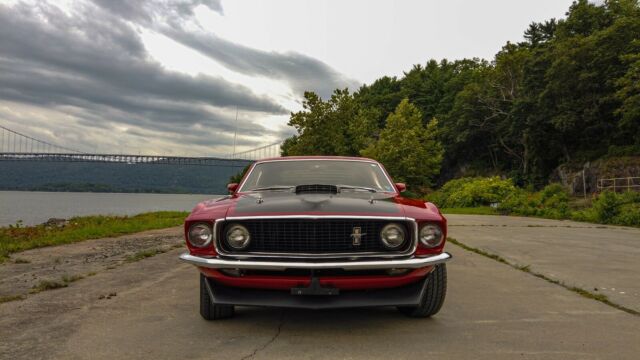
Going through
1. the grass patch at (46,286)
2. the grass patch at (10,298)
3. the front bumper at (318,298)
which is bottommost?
the grass patch at (10,298)

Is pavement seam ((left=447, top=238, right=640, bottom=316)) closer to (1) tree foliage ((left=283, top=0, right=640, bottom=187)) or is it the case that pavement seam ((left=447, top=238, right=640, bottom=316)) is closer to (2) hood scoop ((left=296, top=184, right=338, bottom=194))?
(2) hood scoop ((left=296, top=184, right=338, bottom=194))

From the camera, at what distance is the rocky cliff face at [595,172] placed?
106 ft

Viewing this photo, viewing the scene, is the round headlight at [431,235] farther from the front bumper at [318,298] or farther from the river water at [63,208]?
→ the river water at [63,208]

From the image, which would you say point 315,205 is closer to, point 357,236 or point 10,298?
point 357,236

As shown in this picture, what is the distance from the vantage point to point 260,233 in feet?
11.9

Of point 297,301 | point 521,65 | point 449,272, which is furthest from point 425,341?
point 521,65

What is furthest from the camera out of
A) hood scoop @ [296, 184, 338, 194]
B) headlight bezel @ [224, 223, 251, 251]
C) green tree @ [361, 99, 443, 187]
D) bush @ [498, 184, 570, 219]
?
green tree @ [361, 99, 443, 187]

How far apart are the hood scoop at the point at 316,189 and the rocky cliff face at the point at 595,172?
3202cm

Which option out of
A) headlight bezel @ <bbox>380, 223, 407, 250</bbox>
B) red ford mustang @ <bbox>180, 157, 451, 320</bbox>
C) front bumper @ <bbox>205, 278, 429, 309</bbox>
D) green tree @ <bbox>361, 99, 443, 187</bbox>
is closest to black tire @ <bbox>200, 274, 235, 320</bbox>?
red ford mustang @ <bbox>180, 157, 451, 320</bbox>

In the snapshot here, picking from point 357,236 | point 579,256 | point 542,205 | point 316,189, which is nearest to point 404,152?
point 542,205

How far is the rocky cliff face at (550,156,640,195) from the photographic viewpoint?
32.4 metres

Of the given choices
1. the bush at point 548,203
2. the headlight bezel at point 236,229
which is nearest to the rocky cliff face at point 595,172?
the bush at point 548,203

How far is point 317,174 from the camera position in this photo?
509 cm

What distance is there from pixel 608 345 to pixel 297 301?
7.26ft
